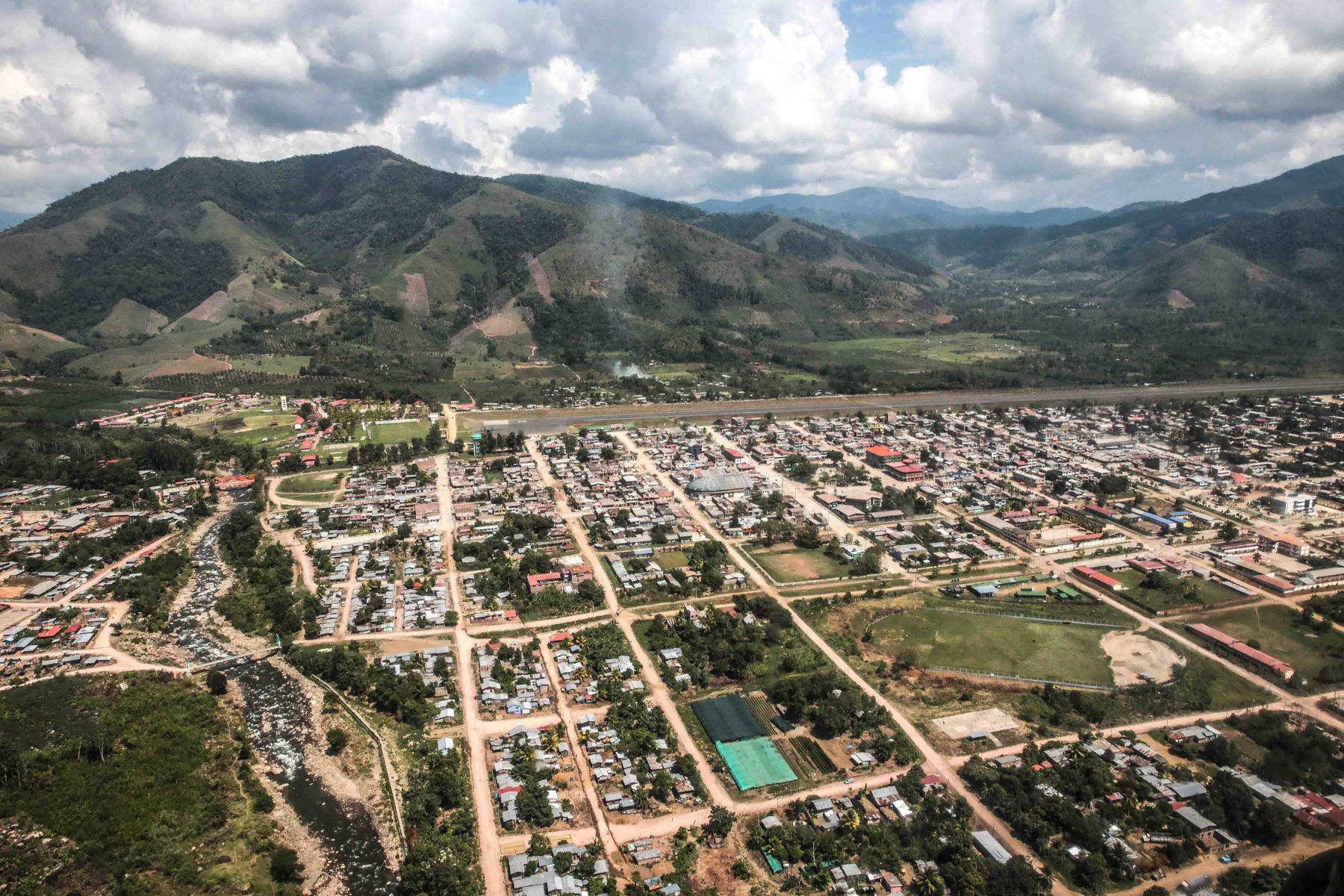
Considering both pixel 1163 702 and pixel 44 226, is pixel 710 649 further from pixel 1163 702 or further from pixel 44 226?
pixel 44 226

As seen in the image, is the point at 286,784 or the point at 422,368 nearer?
the point at 286,784

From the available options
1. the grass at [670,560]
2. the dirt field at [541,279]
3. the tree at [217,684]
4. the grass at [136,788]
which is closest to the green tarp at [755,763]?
the grass at [136,788]

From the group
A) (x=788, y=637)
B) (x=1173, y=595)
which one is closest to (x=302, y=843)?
(x=788, y=637)

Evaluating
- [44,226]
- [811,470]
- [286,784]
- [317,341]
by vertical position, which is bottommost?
[286,784]

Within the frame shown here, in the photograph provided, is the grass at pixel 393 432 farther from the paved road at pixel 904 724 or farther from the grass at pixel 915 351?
the grass at pixel 915 351

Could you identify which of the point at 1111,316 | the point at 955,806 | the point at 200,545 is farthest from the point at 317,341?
the point at 1111,316
